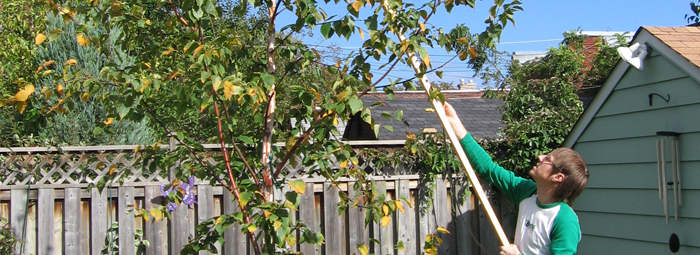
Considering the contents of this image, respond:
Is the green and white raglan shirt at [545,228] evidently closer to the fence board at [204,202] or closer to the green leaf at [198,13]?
the green leaf at [198,13]

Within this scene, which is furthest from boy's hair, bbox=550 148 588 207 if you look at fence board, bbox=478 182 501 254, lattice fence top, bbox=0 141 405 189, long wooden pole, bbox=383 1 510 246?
fence board, bbox=478 182 501 254

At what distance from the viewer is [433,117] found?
10.6 metres

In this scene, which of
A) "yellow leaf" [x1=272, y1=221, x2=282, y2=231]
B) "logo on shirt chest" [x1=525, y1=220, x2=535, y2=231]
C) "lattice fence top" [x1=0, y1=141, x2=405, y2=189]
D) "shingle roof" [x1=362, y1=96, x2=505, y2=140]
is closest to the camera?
"yellow leaf" [x1=272, y1=221, x2=282, y2=231]

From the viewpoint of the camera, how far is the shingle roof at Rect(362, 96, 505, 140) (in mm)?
9734

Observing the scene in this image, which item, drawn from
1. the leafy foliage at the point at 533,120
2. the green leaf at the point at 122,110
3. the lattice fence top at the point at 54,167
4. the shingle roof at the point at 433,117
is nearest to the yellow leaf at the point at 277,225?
the green leaf at the point at 122,110

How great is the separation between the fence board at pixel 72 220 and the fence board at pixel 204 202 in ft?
3.17

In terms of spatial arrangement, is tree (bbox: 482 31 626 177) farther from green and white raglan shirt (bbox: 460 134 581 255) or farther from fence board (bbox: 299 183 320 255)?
green and white raglan shirt (bbox: 460 134 581 255)

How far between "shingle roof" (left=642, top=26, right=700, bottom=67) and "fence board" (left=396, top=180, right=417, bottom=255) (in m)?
2.48

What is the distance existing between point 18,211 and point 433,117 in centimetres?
693

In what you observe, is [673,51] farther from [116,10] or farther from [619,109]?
[116,10]

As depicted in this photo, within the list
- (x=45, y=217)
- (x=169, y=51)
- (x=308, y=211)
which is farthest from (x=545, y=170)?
(x=45, y=217)

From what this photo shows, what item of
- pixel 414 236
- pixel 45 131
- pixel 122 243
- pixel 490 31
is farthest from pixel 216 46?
pixel 45 131

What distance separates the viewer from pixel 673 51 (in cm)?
407

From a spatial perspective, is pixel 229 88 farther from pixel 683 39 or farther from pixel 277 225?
pixel 683 39
